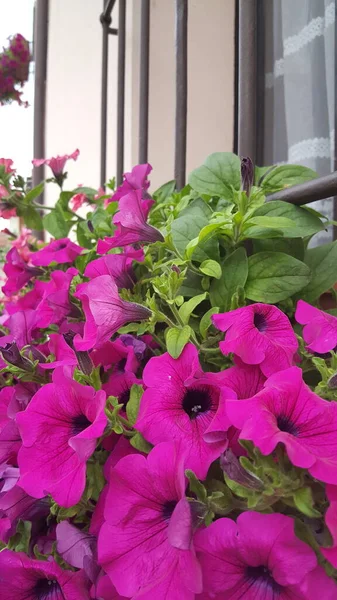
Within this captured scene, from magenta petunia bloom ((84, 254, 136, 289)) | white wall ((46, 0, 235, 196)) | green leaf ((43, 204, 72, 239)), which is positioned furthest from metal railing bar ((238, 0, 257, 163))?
white wall ((46, 0, 235, 196))

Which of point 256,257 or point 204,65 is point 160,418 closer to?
point 256,257

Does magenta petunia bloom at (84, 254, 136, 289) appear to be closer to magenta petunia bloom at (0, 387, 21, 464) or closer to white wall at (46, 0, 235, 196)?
magenta petunia bloom at (0, 387, 21, 464)

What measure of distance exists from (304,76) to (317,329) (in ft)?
1.94

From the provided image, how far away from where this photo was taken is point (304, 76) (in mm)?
777

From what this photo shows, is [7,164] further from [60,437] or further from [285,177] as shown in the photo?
[60,437]

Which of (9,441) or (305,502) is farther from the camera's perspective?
(9,441)

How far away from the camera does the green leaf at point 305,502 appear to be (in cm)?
23

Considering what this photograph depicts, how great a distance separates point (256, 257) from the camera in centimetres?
41

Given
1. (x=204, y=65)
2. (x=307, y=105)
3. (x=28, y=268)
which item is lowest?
(x=28, y=268)

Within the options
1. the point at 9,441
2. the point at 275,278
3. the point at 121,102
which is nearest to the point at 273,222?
the point at 275,278

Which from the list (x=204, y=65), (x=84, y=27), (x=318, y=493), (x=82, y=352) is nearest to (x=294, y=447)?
(x=318, y=493)

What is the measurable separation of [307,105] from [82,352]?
625 mm

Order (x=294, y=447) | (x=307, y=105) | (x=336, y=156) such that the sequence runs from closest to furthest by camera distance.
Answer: (x=294, y=447) → (x=336, y=156) → (x=307, y=105)

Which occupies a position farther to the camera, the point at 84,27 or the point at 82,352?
the point at 84,27
